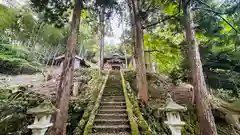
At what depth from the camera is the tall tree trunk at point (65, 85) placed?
443cm

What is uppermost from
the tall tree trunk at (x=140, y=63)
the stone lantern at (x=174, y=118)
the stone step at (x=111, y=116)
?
the tall tree trunk at (x=140, y=63)

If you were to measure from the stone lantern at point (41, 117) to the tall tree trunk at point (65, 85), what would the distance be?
1.53m

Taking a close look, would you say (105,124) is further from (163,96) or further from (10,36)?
(10,36)

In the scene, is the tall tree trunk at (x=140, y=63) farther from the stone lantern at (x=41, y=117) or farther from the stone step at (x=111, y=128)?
the stone lantern at (x=41, y=117)

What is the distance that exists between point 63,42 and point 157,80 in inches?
745

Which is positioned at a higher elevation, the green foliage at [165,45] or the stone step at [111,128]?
the green foliage at [165,45]

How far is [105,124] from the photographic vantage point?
5.61 m

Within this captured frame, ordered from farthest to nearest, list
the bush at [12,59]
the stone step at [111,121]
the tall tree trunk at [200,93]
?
the bush at [12,59]
the stone step at [111,121]
the tall tree trunk at [200,93]

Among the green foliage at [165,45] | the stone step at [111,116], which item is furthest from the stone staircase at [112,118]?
the green foliage at [165,45]

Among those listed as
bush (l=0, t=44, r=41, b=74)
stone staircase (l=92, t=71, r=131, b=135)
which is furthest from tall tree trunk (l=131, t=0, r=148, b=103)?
bush (l=0, t=44, r=41, b=74)

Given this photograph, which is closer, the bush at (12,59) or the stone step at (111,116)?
the stone step at (111,116)

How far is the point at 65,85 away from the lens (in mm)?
4891

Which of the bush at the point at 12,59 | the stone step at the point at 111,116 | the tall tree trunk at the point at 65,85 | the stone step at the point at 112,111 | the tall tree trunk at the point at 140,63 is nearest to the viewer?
the tall tree trunk at the point at 65,85

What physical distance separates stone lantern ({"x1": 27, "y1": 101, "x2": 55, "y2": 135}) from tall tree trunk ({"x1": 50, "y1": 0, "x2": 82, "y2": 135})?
153 cm
